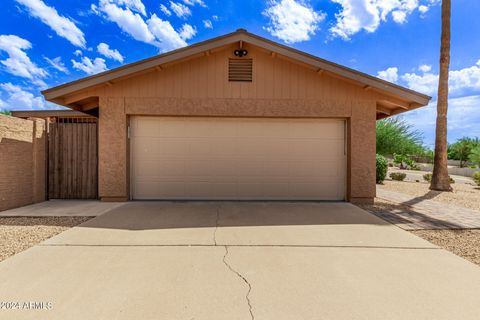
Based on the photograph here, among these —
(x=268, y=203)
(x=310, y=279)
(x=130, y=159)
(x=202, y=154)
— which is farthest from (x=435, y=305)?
(x=130, y=159)

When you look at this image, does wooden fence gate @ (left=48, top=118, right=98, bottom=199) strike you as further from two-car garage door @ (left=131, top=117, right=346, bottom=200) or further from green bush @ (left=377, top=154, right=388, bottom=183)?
green bush @ (left=377, top=154, right=388, bottom=183)

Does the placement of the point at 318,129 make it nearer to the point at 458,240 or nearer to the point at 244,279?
the point at 458,240

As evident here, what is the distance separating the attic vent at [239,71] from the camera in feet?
24.7

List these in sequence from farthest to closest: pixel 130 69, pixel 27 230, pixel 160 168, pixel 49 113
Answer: pixel 49 113 → pixel 160 168 → pixel 130 69 → pixel 27 230

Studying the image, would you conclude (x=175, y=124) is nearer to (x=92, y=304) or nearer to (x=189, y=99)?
(x=189, y=99)

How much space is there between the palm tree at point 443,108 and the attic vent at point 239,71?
936cm

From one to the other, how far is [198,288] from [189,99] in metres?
5.67

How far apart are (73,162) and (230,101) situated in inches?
199

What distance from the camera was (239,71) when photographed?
24.7 ft

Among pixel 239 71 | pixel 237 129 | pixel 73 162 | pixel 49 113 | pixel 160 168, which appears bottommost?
pixel 160 168

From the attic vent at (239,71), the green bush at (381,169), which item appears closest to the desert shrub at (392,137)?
the green bush at (381,169)

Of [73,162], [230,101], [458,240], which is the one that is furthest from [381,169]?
[73,162]

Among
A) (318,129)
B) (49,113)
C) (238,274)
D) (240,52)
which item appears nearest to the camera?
(238,274)

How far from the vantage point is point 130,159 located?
7.59m
